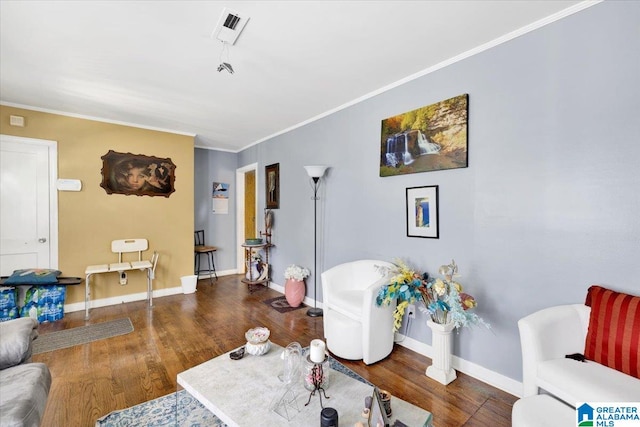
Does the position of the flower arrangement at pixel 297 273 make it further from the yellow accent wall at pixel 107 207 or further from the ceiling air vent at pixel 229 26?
the ceiling air vent at pixel 229 26

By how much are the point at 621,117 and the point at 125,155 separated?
5.42 m

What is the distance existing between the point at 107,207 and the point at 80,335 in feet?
6.02

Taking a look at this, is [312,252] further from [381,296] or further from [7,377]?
[7,377]

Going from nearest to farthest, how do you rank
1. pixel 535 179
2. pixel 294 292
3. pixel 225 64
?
1. pixel 535 179
2. pixel 225 64
3. pixel 294 292

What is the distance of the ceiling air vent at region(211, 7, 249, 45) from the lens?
1941 mm

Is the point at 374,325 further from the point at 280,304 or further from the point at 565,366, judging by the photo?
the point at 280,304

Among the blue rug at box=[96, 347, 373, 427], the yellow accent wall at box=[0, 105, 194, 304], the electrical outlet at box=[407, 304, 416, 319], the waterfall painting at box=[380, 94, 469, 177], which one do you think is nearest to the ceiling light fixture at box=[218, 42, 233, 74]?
the waterfall painting at box=[380, 94, 469, 177]

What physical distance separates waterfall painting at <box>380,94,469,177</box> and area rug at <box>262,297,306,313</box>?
2256 millimetres

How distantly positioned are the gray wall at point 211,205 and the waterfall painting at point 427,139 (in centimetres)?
402

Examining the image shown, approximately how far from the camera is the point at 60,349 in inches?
111

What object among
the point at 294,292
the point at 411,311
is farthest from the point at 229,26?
the point at 294,292

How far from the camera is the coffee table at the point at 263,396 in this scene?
1.34 m

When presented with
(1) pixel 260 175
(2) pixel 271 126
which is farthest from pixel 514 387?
(1) pixel 260 175

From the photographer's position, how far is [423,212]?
107 inches
